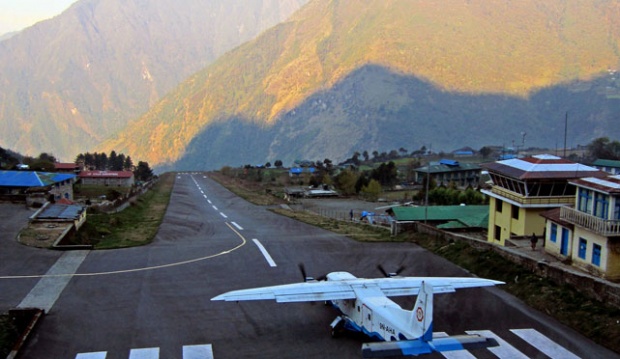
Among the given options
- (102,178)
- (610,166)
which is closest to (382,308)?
(610,166)

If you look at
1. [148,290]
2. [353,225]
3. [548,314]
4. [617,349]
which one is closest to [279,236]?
[353,225]

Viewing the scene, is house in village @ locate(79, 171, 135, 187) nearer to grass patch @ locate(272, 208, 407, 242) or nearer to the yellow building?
grass patch @ locate(272, 208, 407, 242)

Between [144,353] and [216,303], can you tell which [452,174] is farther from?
[144,353]

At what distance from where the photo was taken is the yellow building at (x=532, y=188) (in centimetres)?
4009

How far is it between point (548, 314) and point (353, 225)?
31.6 metres

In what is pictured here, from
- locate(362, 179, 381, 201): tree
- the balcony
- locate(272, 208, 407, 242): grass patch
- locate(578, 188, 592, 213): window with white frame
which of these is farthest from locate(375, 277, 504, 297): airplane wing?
locate(362, 179, 381, 201): tree

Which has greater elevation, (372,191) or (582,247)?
(582,247)

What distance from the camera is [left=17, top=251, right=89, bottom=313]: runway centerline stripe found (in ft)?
89.7

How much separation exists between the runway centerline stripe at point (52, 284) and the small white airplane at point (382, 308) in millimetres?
10929

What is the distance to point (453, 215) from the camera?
66125 millimetres

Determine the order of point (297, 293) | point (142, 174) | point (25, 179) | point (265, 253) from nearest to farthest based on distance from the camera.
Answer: point (297, 293)
point (265, 253)
point (25, 179)
point (142, 174)

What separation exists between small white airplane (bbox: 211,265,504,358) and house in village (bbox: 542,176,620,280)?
787 cm

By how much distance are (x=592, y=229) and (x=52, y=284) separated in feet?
96.1

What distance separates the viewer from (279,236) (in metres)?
48.1
